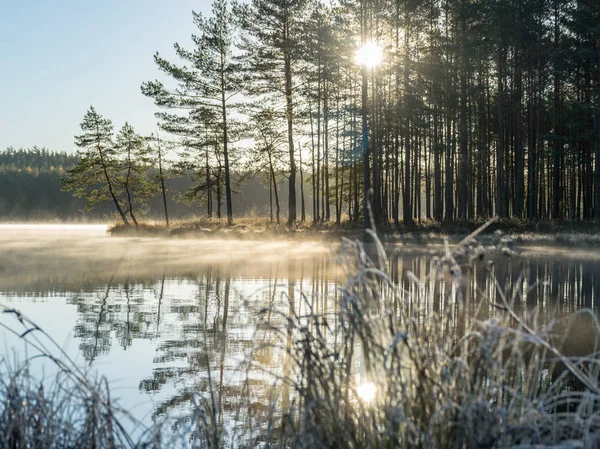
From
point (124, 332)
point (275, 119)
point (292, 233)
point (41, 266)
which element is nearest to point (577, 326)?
point (124, 332)

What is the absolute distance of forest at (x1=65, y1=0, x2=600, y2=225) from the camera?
33.2 metres

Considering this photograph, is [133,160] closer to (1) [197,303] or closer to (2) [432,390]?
(1) [197,303]

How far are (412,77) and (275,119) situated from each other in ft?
27.9

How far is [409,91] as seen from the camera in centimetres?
3450

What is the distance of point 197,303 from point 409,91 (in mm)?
26000

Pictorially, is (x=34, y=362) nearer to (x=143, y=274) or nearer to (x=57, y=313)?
(x=57, y=313)

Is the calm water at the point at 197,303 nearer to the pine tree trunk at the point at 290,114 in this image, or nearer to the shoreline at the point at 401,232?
the shoreline at the point at 401,232

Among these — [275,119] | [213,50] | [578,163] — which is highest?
[213,50]

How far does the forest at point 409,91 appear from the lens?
33.2m

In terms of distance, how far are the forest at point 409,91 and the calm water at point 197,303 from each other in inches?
532

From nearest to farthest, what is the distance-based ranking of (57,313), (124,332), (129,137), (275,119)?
(124,332), (57,313), (275,119), (129,137)

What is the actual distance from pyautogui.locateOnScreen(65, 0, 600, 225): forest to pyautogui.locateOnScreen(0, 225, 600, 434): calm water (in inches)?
532

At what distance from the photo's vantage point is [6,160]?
184500 mm

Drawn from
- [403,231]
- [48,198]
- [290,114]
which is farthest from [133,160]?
[48,198]
